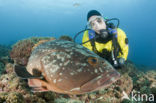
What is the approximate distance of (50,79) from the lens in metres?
2.14

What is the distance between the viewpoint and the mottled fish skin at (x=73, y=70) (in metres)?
1.95

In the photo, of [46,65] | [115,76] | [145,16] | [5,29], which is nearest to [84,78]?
[115,76]

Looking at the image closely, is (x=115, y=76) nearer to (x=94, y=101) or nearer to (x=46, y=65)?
(x=46, y=65)

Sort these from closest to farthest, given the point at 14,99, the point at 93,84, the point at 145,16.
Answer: the point at 93,84, the point at 14,99, the point at 145,16

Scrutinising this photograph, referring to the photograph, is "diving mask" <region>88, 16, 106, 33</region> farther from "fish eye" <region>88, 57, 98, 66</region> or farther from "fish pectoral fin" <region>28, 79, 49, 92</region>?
"fish pectoral fin" <region>28, 79, 49, 92</region>

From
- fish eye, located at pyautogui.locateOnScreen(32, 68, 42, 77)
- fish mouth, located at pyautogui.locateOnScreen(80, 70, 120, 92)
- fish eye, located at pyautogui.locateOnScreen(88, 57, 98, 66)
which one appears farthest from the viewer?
fish eye, located at pyautogui.locateOnScreen(32, 68, 42, 77)

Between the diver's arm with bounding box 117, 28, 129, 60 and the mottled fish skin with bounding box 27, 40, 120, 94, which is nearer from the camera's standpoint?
the mottled fish skin with bounding box 27, 40, 120, 94

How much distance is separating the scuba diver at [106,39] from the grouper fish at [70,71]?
263 cm

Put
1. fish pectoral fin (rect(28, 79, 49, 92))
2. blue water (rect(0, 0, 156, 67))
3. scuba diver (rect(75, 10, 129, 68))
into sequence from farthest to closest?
blue water (rect(0, 0, 156, 67)) → scuba diver (rect(75, 10, 129, 68)) → fish pectoral fin (rect(28, 79, 49, 92))

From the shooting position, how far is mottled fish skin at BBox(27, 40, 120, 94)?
1950mm

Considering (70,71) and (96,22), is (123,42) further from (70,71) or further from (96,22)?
(70,71)

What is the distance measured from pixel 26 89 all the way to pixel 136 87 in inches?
212

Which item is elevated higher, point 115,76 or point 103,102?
point 115,76

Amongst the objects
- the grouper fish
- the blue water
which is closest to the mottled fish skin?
the grouper fish
